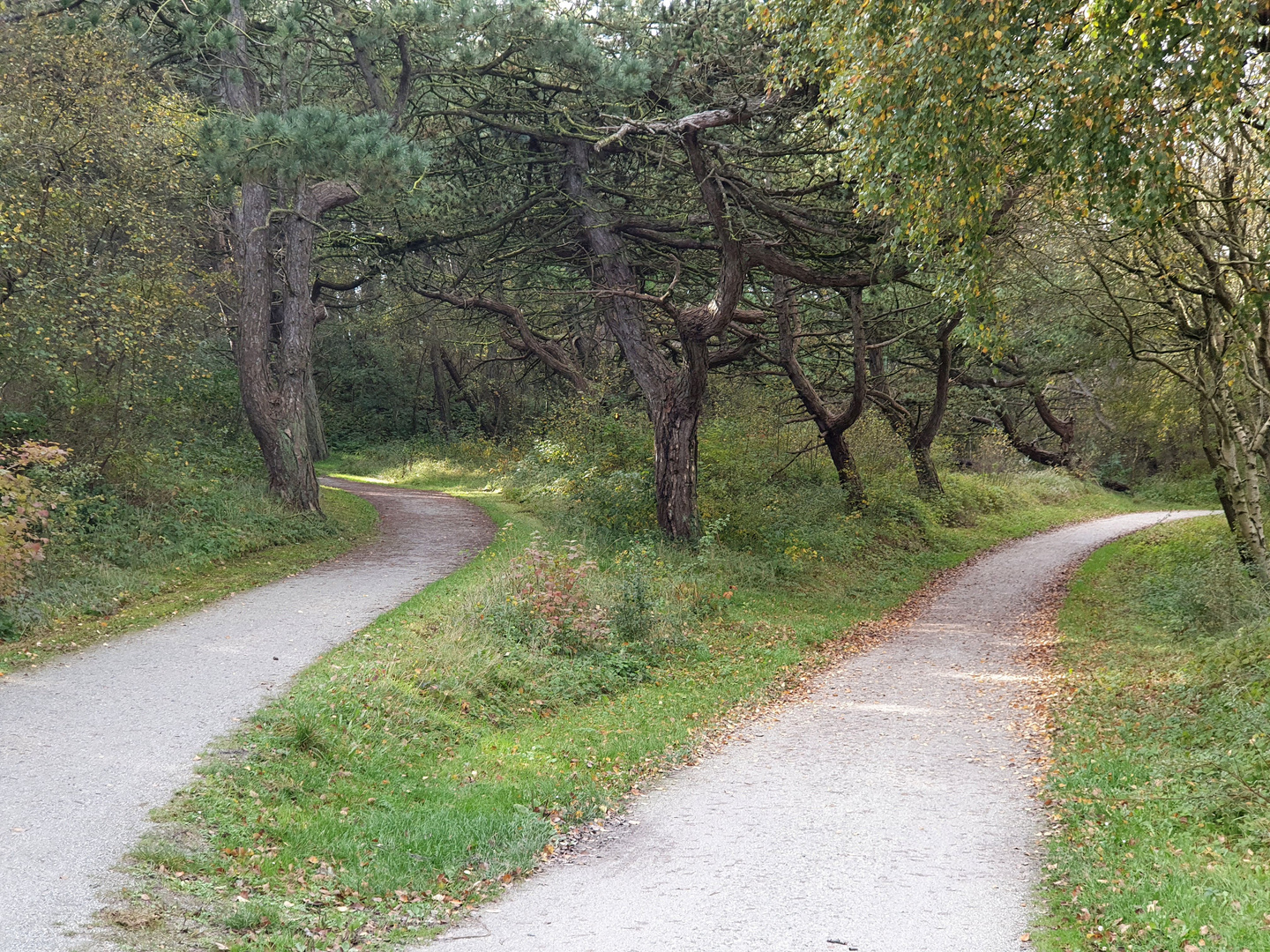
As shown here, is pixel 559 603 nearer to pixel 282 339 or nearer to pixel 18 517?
pixel 18 517

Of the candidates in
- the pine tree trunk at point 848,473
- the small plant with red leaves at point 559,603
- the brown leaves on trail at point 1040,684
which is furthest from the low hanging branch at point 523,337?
the brown leaves on trail at point 1040,684

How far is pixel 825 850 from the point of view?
6129 millimetres

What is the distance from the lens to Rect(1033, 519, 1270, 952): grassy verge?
4.75 m

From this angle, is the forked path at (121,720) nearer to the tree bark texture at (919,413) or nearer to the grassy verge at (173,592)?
the grassy verge at (173,592)

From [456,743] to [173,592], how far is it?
19.2 ft

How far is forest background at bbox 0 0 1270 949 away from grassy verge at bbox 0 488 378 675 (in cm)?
8

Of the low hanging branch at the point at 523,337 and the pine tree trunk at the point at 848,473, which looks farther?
the pine tree trunk at the point at 848,473

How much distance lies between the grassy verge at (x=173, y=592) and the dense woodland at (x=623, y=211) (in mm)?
519

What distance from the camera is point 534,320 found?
75.0 feet

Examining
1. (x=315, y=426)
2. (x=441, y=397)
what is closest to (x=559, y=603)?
(x=315, y=426)

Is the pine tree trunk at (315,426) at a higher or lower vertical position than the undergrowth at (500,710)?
higher

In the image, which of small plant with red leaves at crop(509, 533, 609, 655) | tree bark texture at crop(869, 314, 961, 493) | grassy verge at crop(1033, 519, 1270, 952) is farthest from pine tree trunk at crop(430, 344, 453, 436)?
grassy verge at crop(1033, 519, 1270, 952)

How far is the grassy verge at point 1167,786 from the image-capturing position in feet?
15.6

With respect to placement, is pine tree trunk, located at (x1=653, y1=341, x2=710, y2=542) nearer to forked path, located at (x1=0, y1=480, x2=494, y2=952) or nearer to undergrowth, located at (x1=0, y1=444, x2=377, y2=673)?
forked path, located at (x1=0, y1=480, x2=494, y2=952)
